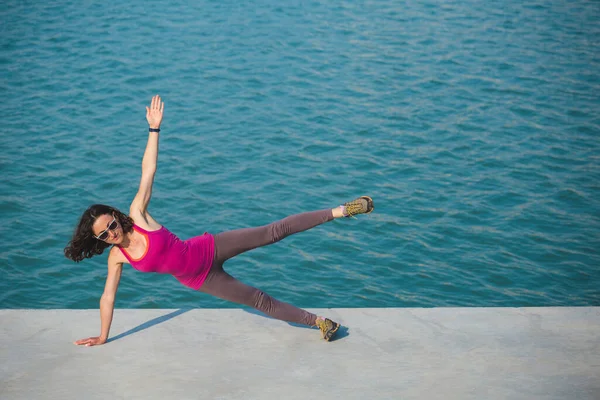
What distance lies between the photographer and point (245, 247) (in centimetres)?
680

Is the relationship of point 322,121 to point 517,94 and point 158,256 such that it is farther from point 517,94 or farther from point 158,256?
point 158,256

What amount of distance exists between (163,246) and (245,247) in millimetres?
753

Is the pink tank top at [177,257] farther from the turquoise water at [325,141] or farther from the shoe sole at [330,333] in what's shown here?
the turquoise water at [325,141]

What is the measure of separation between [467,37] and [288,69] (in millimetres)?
4614

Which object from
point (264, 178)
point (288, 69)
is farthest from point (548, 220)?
point (288, 69)

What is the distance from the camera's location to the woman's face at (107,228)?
6.21 meters

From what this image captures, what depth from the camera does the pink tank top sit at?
21.0ft

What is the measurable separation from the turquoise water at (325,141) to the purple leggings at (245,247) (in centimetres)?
270

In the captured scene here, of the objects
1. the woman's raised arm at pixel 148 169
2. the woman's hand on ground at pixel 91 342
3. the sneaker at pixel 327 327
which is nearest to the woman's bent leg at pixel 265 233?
the woman's raised arm at pixel 148 169

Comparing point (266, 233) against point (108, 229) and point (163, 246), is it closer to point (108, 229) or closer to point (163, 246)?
point (163, 246)

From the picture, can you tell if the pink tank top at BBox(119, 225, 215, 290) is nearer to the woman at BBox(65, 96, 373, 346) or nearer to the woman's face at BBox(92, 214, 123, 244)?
the woman at BBox(65, 96, 373, 346)

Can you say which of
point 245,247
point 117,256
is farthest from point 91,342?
point 245,247

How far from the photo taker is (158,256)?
6.40m

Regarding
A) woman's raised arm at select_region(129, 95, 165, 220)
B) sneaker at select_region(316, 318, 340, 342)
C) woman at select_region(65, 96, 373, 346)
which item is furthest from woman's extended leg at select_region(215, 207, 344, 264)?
sneaker at select_region(316, 318, 340, 342)
